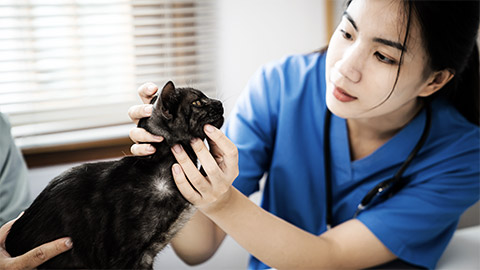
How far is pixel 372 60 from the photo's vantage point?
56 centimetres

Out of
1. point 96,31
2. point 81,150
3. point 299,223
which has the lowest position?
point 299,223

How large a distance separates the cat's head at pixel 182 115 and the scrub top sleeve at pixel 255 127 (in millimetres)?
251

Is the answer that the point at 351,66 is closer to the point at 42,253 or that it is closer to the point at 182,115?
the point at 182,115

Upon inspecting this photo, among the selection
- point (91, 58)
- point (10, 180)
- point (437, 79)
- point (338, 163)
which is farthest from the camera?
point (91, 58)

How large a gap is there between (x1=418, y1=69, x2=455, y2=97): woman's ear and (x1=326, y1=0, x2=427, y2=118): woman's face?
0.06 feet

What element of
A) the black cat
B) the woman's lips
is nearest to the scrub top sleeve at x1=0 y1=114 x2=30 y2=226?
the black cat

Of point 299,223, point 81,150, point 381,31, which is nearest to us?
point 381,31

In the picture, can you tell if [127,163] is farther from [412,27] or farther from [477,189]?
[477,189]

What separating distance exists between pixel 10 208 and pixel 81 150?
20 centimetres

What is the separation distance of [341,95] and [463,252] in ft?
1.52

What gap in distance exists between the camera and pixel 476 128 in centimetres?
75

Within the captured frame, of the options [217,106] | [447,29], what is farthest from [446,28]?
[217,106]

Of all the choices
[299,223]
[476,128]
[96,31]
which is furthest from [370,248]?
[96,31]

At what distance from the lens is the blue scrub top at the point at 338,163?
0.70 metres
